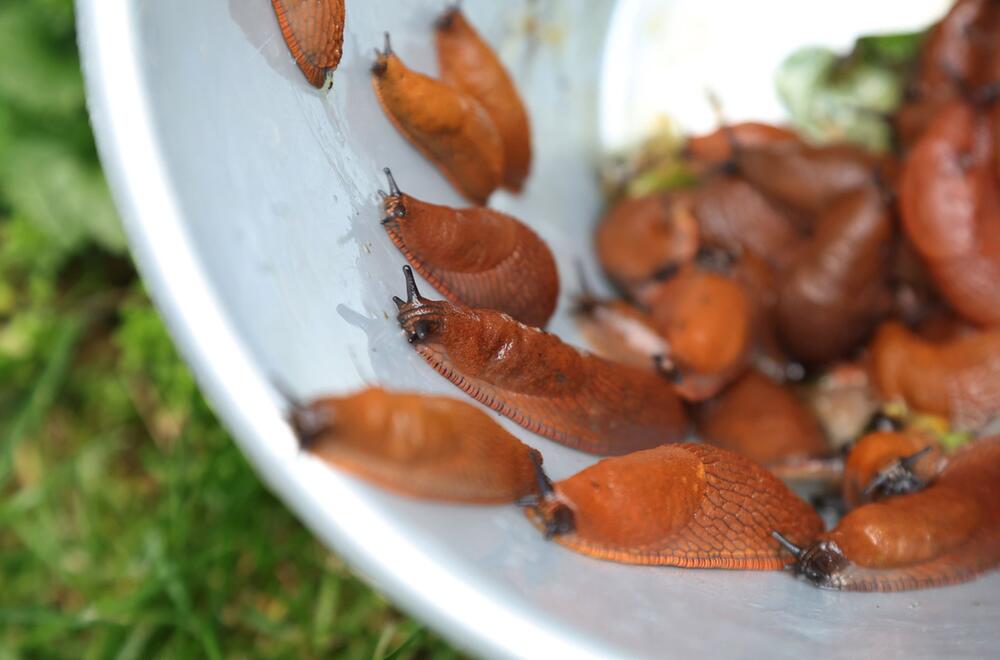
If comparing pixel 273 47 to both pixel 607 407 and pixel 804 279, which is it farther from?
pixel 804 279

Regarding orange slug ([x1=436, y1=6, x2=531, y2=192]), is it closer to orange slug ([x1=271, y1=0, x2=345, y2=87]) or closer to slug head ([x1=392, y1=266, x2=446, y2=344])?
orange slug ([x1=271, y1=0, x2=345, y2=87])

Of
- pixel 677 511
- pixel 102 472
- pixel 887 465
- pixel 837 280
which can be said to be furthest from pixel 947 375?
pixel 102 472

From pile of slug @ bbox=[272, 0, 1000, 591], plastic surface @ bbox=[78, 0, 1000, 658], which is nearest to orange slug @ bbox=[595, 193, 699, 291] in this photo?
pile of slug @ bbox=[272, 0, 1000, 591]

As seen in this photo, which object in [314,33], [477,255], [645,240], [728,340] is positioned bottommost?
[728,340]

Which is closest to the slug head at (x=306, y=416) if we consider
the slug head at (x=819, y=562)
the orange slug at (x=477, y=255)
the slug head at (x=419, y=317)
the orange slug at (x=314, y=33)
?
the slug head at (x=419, y=317)

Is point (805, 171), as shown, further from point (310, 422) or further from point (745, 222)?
point (310, 422)
